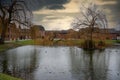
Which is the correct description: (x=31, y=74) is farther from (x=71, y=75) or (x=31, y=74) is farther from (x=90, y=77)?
(x=90, y=77)

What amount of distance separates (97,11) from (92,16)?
96 cm

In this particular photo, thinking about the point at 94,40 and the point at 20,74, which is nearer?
the point at 20,74

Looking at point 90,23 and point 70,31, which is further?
point 70,31

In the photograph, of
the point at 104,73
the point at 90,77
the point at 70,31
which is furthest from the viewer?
the point at 70,31

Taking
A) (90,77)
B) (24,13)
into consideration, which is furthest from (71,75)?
(24,13)

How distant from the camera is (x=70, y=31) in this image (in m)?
36.6

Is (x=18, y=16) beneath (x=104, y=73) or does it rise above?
above

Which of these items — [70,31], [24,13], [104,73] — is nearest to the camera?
[104,73]

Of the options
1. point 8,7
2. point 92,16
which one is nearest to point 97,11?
point 92,16

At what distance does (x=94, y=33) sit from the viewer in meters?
34.0

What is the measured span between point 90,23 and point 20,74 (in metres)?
22.5

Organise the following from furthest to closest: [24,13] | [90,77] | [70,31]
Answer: [70,31] → [24,13] → [90,77]

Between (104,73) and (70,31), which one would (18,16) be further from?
(104,73)

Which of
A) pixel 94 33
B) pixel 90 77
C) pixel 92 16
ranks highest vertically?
pixel 92 16
